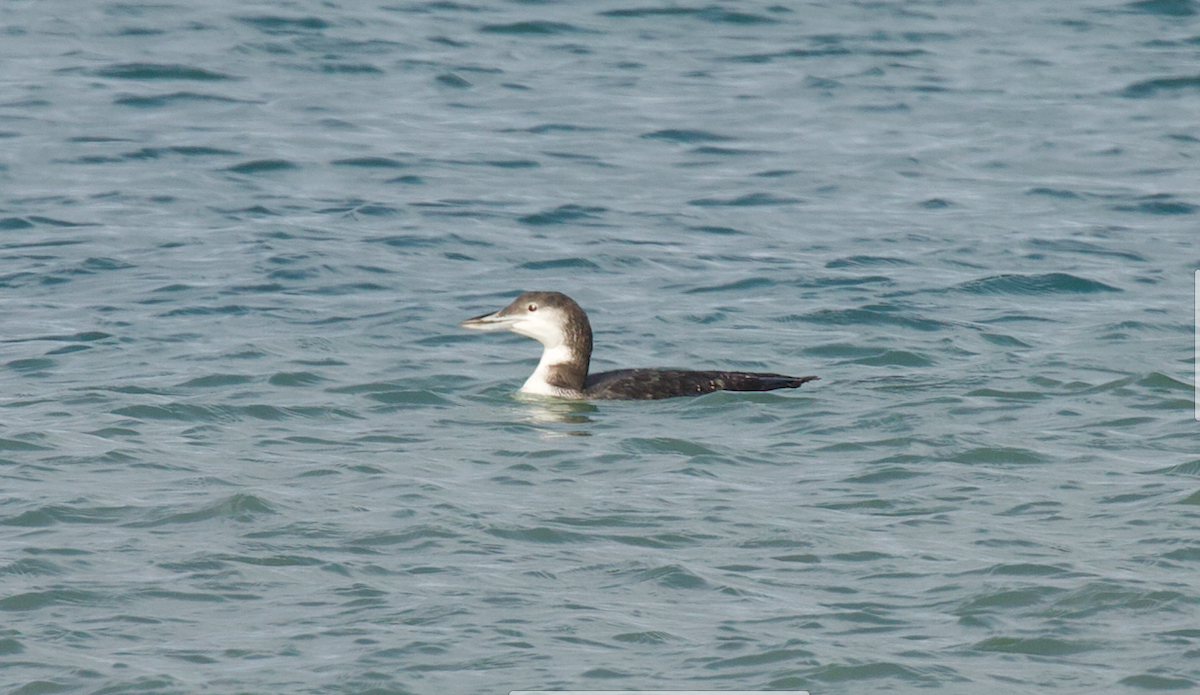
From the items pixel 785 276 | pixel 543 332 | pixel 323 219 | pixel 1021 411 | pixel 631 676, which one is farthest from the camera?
pixel 323 219

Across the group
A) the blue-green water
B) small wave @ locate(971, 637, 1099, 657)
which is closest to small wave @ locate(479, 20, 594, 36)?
the blue-green water

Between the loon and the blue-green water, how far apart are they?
0.18 m

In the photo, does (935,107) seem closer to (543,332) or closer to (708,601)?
(543,332)

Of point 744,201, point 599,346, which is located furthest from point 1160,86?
point 599,346

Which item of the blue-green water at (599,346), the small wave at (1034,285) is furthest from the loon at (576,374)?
the small wave at (1034,285)

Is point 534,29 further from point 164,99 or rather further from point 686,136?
point 164,99

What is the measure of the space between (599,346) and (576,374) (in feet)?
4.20

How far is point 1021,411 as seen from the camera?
10.8 m

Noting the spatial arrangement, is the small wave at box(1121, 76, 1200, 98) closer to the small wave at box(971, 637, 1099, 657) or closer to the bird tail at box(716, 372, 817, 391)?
the bird tail at box(716, 372, 817, 391)

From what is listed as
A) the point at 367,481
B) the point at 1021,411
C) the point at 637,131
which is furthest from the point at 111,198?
the point at 1021,411

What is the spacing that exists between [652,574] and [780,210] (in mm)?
9103

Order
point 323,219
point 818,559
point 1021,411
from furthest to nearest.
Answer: point 323,219 → point 1021,411 → point 818,559

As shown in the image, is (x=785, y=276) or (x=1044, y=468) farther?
(x=785, y=276)

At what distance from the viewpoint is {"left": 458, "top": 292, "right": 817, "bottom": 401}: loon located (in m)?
11.2
